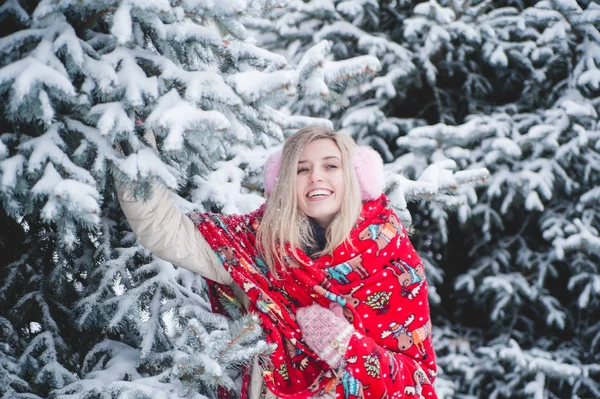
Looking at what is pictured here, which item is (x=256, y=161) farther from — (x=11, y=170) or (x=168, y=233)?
(x=11, y=170)

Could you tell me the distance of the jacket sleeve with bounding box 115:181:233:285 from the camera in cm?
171

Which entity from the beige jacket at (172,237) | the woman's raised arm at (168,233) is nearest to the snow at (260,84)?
the woman's raised arm at (168,233)

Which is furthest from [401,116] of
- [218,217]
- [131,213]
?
[131,213]

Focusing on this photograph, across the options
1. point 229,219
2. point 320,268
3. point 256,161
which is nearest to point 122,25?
point 229,219

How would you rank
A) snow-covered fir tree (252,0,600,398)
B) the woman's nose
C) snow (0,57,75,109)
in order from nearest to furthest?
snow (0,57,75,109) → the woman's nose → snow-covered fir tree (252,0,600,398)

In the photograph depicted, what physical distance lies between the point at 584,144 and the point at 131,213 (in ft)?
11.6

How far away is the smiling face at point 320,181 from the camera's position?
2.09 metres

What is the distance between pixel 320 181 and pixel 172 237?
2.10ft

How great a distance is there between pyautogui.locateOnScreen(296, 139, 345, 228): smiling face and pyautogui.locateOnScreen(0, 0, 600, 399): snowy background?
0.18m

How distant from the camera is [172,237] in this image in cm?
184

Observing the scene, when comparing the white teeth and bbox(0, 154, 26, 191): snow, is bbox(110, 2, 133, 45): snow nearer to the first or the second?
bbox(0, 154, 26, 191): snow

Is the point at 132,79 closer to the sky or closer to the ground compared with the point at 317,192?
closer to the sky

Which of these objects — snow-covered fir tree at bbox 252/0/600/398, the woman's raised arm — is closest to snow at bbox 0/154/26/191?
the woman's raised arm

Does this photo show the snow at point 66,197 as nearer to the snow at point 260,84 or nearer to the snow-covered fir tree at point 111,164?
the snow-covered fir tree at point 111,164
